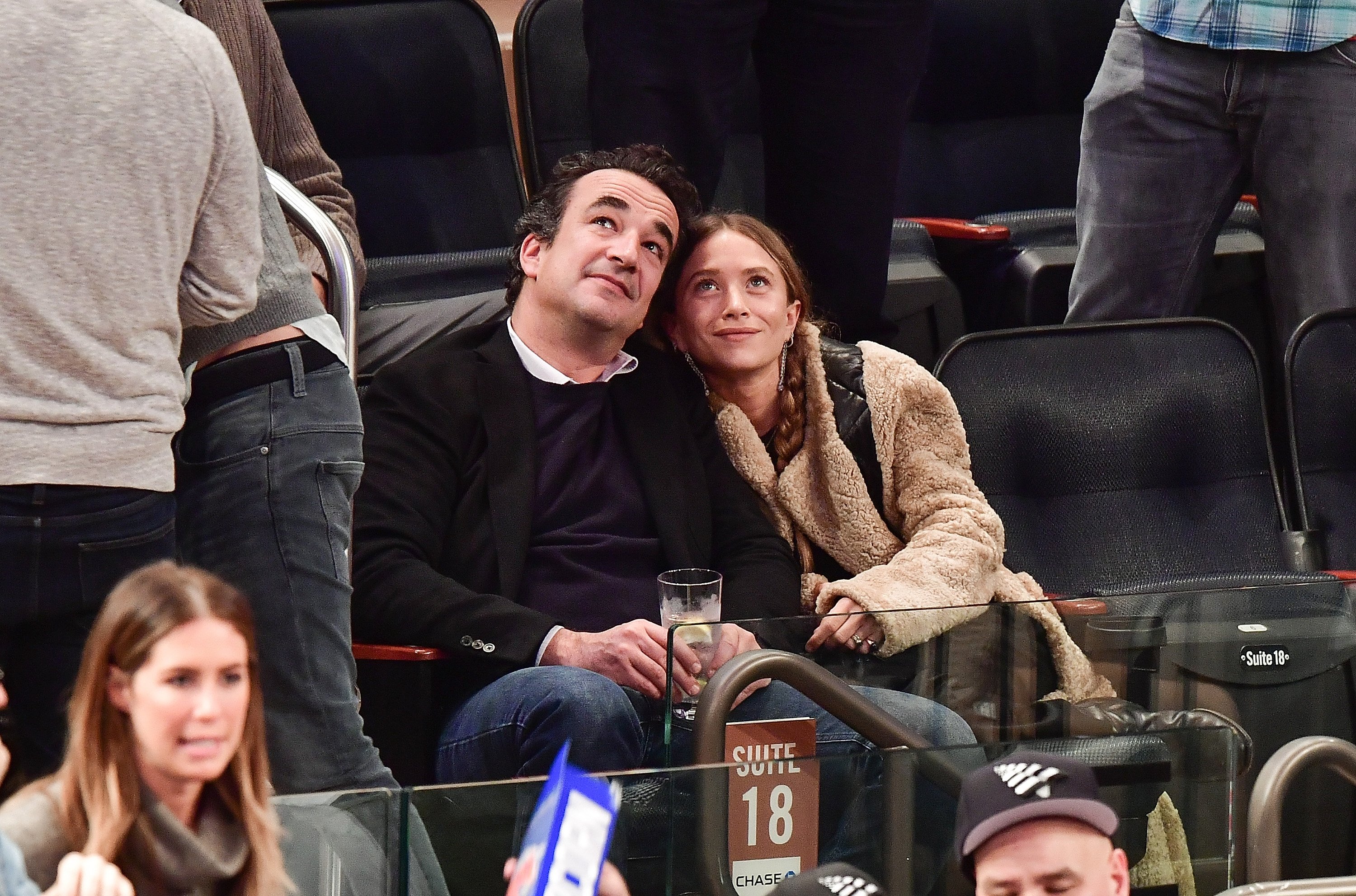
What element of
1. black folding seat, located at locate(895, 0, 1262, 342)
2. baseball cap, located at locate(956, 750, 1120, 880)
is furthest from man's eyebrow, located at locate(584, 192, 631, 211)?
black folding seat, located at locate(895, 0, 1262, 342)

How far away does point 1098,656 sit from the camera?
1670 millimetres

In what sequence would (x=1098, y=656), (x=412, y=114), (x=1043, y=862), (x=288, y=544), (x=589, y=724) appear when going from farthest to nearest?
(x=412, y=114)
(x=589, y=724)
(x=1098, y=656)
(x=288, y=544)
(x=1043, y=862)

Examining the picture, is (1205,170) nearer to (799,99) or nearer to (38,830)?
(799,99)

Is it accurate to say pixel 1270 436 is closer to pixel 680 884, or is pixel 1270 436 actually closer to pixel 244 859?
pixel 680 884

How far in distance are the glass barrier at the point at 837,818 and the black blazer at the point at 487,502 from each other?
75cm

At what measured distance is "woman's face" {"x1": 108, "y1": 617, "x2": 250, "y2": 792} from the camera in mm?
902

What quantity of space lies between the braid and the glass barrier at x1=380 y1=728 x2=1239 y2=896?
1.05 metres

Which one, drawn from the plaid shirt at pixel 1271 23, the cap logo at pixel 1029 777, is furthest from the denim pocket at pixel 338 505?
the plaid shirt at pixel 1271 23

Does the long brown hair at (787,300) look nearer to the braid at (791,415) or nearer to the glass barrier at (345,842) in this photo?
the braid at (791,415)

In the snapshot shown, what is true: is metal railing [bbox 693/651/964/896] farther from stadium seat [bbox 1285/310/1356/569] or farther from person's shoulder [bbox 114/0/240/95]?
stadium seat [bbox 1285/310/1356/569]

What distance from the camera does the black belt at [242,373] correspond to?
1582mm

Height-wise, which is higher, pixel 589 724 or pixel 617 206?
pixel 617 206

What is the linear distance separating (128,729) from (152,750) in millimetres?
18

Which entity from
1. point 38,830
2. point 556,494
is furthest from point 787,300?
point 38,830
